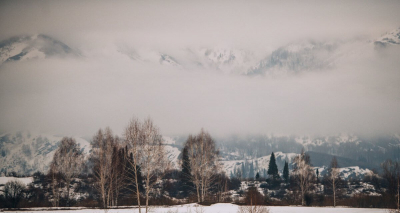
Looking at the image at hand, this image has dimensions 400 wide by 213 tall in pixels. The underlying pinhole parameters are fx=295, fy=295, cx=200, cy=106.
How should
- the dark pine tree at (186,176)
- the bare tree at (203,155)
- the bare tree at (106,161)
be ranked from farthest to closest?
the dark pine tree at (186,176) < the bare tree at (203,155) < the bare tree at (106,161)

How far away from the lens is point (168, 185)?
285 ft

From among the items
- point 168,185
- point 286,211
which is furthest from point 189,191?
point 286,211

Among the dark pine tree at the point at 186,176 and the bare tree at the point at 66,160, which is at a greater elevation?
the bare tree at the point at 66,160

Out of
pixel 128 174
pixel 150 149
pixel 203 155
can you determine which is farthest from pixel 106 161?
pixel 150 149

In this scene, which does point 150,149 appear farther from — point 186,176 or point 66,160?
point 186,176

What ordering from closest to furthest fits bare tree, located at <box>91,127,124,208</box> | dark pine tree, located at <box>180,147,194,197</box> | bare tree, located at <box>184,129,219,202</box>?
bare tree, located at <box>91,127,124,208</box> → bare tree, located at <box>184,129,219,202</box> → dark pine tree, located at <box>180,147,194,197</box>

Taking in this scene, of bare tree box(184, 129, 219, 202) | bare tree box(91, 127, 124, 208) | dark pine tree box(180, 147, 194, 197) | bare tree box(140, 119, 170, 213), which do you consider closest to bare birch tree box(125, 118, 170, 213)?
bare tree box(140, 119, 170, 213)

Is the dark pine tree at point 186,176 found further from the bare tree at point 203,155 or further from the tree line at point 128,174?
the bare tree at point 203,155

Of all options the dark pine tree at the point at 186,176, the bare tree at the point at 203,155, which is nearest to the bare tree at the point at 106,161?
the bare tree at the point at 203,155

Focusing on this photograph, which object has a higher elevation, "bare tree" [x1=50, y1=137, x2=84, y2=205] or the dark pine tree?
"bare tree" [x1=50, y1=137, x2=84, y2=205]

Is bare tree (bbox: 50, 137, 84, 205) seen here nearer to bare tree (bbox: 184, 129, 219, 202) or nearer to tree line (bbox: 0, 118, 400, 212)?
tree line (bbox: 0, 118, 400, 212)

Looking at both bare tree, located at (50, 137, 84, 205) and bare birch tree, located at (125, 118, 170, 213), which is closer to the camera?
bare birch tree, located at (125, 118, 170, 213)

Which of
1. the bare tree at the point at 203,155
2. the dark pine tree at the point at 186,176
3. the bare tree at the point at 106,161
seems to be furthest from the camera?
the dark pine tree at the point at 186,176

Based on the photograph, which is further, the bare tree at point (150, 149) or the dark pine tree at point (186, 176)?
the dark pine tree at point (186, 176)
